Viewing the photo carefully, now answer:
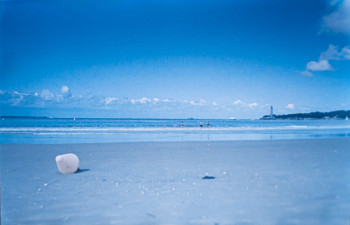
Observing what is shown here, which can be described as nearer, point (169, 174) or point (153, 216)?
point (153, 216)

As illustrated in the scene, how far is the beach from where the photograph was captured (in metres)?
3.13

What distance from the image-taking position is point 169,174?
5184 millimetres

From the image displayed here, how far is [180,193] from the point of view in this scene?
3949mm

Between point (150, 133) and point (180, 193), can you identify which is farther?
point (150, 133)

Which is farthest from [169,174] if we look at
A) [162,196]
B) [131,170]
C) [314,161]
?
[314,161]

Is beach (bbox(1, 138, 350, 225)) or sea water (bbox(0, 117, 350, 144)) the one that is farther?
sea water (bbox(0, 117, 350, 144))

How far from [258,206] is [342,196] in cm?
139

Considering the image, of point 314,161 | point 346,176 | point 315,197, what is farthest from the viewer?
point 314,161

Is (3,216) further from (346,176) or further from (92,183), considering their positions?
(346,176)

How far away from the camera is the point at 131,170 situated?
565 cm

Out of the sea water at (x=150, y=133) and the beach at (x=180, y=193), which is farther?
the sea water at (x=150, y=133)

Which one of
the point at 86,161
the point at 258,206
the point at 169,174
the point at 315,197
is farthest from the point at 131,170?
the point at 315,197

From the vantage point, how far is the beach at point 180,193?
313cm

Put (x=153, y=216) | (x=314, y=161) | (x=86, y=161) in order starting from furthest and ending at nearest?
(x=86, y=161)
(x=314, y=161)
(x=153, y=216)
